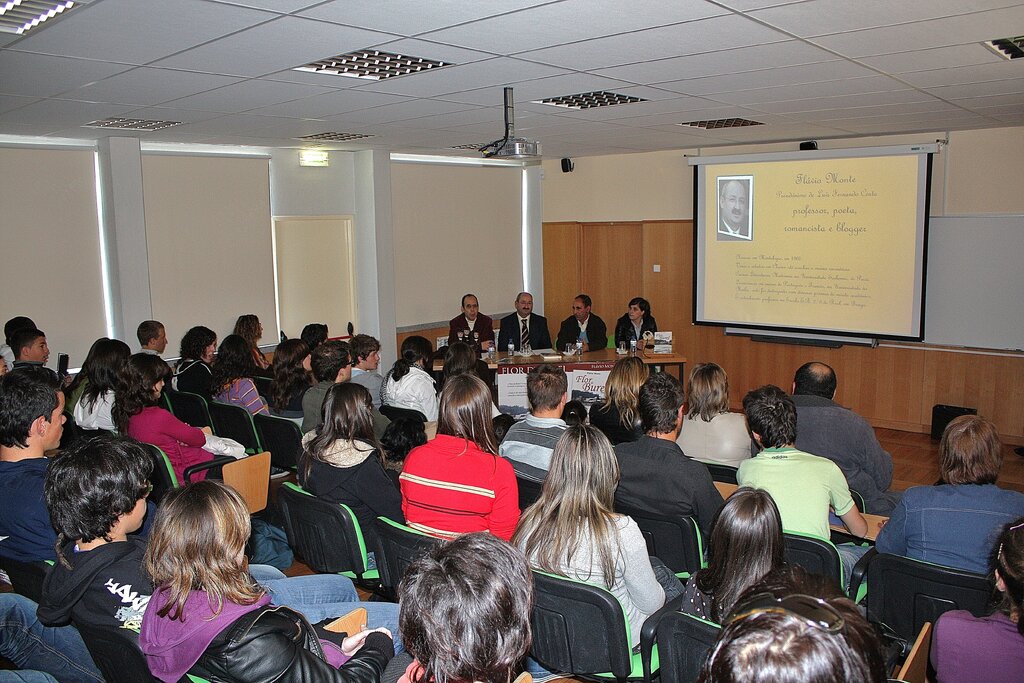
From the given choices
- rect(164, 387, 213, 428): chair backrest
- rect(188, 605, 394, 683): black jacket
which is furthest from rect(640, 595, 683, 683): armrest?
rect(164, 387, 213, 428): chair backrest

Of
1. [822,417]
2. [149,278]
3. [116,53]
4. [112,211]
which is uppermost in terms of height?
[116,53]

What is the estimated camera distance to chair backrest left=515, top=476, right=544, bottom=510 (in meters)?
3.44

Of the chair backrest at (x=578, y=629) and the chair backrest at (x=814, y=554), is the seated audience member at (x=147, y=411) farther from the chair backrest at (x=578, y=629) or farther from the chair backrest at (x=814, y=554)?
the chair backrest at (x=814, y=554)

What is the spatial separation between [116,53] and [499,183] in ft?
22.9

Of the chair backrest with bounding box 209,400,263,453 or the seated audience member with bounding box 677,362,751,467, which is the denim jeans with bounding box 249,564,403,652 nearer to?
the seated audience member with bounding box 677,362,751,467

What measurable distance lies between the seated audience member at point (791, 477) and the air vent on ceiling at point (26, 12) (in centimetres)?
308

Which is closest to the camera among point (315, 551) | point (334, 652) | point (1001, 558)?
point (1001, 558)

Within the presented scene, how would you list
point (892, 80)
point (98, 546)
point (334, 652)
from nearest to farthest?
point (98, 546) → point (334, 652) → point (892, 80)

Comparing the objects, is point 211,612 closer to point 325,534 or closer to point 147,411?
point 325,534

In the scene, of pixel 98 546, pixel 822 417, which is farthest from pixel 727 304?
pixel 98 546

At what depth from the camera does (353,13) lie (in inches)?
120

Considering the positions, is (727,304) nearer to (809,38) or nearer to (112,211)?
(809,38)

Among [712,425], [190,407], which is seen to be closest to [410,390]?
[190,407]

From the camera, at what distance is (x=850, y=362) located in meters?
7.99
